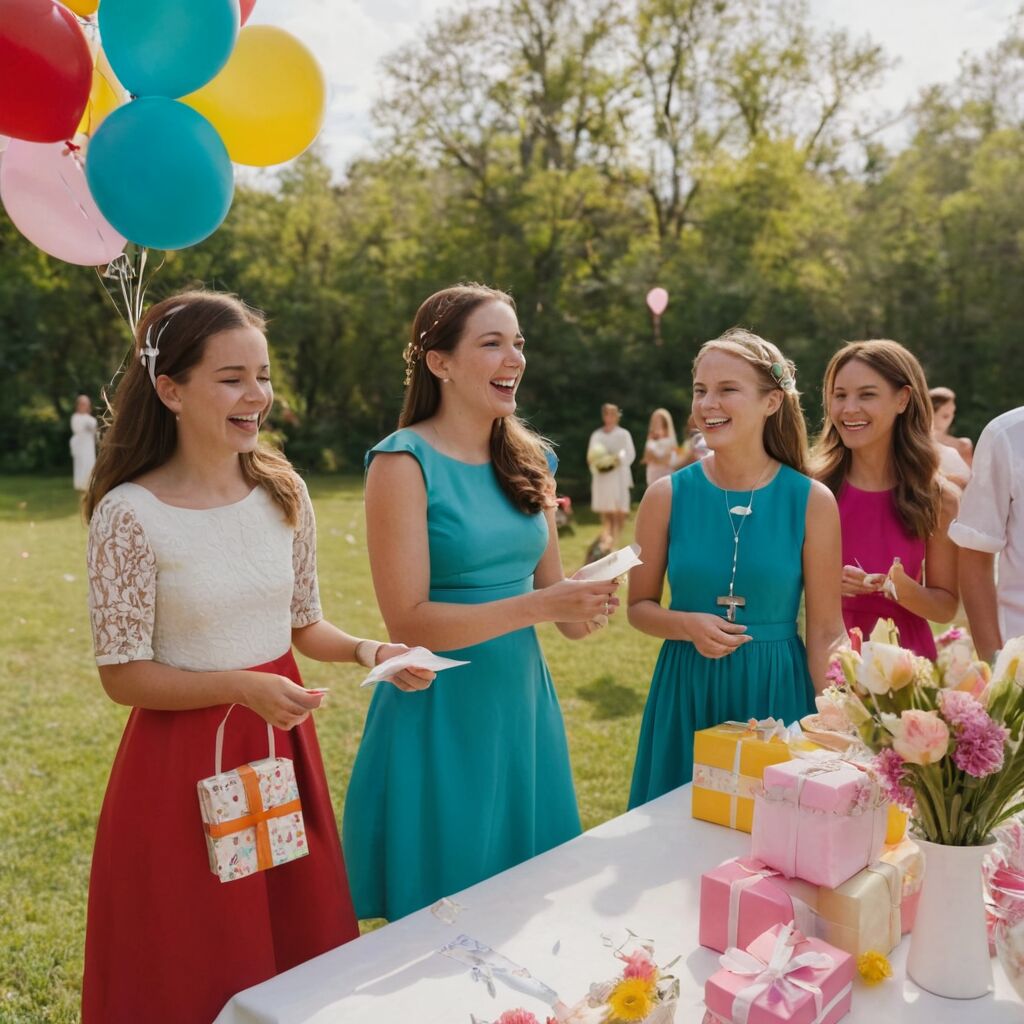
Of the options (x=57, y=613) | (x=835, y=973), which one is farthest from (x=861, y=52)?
(x=835, y=973)

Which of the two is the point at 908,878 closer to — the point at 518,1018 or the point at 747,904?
the point at 747,904

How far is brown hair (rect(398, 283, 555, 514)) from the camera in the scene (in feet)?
8.00

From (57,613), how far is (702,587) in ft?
25.7

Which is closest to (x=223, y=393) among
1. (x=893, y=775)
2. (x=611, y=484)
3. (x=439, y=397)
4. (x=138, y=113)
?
(x=439, y=397)

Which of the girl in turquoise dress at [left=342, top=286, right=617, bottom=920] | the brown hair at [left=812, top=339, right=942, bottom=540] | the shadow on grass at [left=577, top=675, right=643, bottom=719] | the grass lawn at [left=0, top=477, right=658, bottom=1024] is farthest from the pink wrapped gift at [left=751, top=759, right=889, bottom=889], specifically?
the shadow on grass at [left=577, top=675, right=643, bottom=719]

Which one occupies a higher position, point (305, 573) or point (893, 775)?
point (305, 573)

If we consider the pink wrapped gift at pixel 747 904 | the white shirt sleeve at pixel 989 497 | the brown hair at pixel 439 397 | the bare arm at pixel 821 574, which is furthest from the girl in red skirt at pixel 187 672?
the white shirt sleeve at pixel 989 497

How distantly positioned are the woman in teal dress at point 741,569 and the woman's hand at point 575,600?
0.43 m

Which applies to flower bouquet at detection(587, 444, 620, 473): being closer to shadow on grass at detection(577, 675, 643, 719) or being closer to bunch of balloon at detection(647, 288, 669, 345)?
shadow on grass at detection(577, 675, 643, 719)

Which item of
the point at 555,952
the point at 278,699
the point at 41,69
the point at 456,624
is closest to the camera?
the point at 555,952

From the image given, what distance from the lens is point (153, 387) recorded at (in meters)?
2.09

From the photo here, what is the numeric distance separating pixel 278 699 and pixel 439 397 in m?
0.95

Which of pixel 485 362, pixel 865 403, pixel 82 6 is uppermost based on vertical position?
pixel 82 6

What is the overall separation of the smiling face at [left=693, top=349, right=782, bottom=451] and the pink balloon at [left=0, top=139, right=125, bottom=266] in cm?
174
